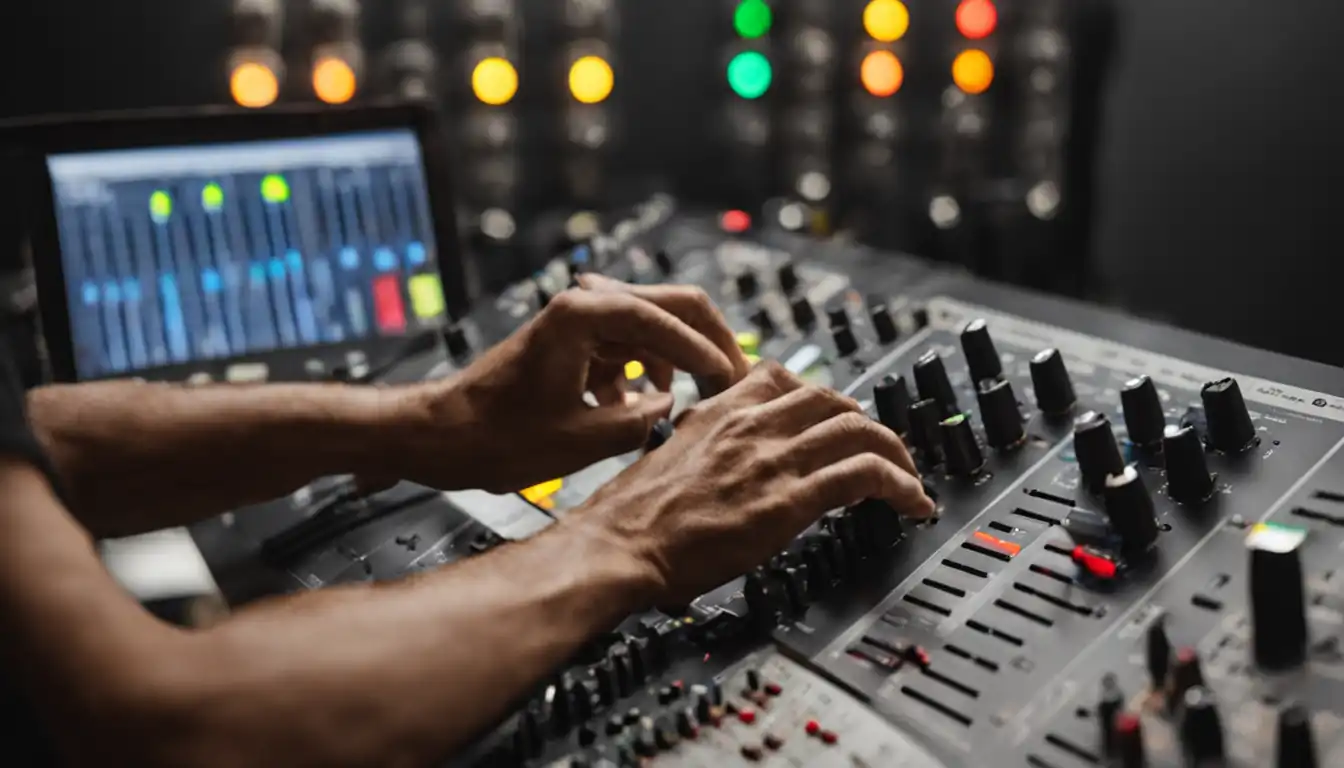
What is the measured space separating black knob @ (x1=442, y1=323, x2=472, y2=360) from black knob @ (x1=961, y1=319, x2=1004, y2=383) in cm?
62

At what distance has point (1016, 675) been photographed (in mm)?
814

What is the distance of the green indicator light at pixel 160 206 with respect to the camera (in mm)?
1498

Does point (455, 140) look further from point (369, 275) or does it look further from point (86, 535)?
point (86, 535)

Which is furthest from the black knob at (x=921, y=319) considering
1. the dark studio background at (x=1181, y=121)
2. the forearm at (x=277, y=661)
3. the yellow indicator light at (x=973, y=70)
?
the yellow indicator light at (x=973, y=70)

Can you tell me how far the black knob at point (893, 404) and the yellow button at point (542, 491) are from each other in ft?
1.09

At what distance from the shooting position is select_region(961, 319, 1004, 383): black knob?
1.15m

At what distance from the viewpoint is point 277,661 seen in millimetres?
752

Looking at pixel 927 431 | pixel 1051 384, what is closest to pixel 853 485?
pixel 927 431

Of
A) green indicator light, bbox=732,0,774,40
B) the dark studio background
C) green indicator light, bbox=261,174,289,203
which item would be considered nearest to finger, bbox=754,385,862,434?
the dark studio background

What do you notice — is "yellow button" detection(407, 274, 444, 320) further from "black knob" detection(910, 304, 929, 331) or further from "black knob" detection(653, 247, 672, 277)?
"black knob" detection(910, 304, 929, 331)

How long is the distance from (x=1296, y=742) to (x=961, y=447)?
40 centimetres

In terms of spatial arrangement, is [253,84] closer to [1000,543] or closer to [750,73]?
[750,73]

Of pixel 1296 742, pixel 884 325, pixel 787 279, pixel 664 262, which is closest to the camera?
pixel 1296 742

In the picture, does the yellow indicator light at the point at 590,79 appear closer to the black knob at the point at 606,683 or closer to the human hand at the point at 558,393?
the human hand at the point at 558,393
